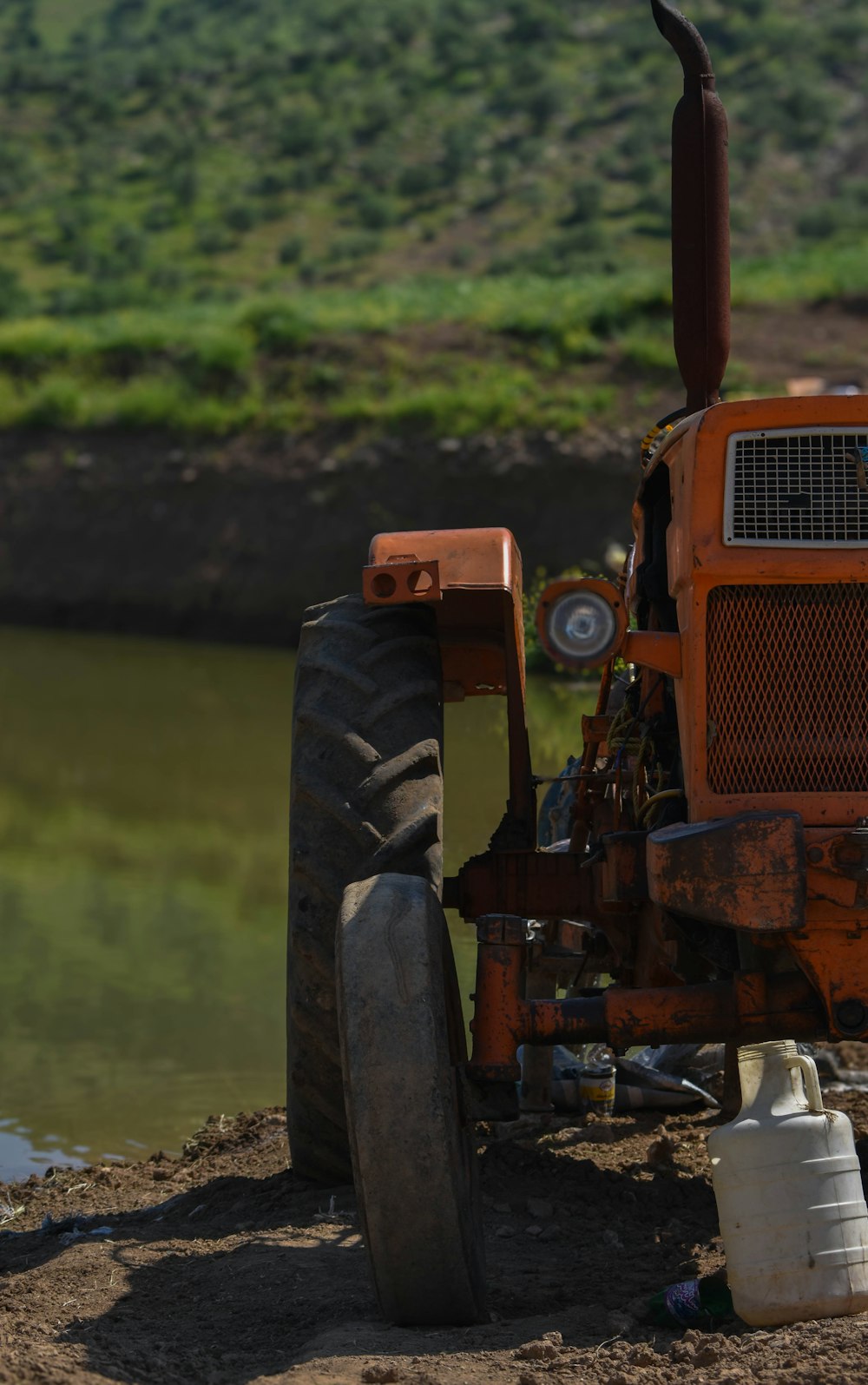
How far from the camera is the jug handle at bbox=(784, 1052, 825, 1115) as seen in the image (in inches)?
166

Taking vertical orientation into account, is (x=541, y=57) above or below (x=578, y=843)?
above

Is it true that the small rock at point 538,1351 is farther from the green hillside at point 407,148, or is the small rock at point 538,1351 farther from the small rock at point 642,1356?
the green hillside at point 407,148

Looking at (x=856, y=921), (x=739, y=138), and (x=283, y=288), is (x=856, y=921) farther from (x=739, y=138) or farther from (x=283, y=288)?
(x=739, y=138)

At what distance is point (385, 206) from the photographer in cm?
4847

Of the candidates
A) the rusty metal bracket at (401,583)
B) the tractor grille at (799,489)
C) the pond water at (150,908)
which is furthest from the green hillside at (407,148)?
the tractor grille at (799,489)

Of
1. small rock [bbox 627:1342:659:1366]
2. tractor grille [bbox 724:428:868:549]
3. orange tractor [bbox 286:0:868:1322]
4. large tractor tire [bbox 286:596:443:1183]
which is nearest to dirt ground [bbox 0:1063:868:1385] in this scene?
small rock [bbox 627:1342:659:1366]

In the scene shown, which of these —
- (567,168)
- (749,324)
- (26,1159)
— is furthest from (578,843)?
(567,168)

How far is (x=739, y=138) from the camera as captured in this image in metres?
49.5

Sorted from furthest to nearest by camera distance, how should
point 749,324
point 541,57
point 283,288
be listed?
point 541,57
point 283,288
point 749,324

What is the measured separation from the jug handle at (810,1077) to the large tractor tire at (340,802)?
4.20ft

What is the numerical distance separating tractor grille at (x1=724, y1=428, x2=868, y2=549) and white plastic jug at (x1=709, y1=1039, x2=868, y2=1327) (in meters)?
1.24

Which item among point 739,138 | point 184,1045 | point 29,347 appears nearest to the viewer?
point 184,1045

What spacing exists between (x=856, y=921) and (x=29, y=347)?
28669 millimetres

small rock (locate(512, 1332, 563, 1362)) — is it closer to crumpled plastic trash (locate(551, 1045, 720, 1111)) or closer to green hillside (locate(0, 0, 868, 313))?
crumpled plastic trash (locate(551, 1045, 720, 1111))
